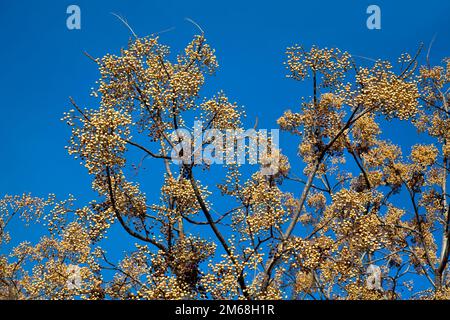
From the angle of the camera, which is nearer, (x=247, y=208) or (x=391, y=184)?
(x=247, y=208)

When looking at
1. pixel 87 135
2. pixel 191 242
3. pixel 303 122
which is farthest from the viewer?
pixel 303 122

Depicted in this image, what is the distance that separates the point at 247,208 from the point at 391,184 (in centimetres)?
1245

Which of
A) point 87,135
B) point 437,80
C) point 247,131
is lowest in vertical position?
point 87,135

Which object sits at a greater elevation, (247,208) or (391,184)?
(391,184)
